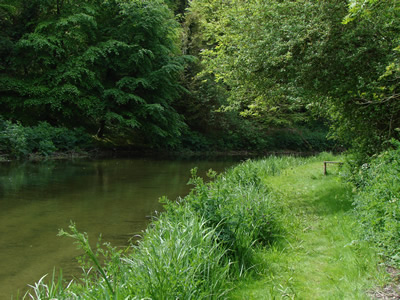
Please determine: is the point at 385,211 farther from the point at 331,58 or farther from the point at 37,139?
the point at 37,139

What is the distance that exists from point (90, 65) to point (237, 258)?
67.0ft

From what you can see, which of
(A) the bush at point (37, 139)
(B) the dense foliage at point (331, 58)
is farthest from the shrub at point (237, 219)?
(A) the bush at point (37, 139)

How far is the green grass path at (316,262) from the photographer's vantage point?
3294 mm

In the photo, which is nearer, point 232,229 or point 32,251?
point 232,229

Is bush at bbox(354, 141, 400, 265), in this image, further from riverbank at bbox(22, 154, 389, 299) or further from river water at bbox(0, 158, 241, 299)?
river water at bbox(0, 158, 241, 299)

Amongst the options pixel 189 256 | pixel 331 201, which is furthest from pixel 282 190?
pixel 189 256

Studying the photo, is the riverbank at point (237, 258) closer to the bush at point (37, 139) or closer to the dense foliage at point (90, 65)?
the bush at point (37, 139)

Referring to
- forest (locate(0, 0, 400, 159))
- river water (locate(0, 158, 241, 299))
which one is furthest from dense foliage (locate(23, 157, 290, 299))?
forest (locate(0, 0, 400, 159))

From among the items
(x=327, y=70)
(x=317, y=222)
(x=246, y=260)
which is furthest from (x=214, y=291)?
(x=327, y=70)

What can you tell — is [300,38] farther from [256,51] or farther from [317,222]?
[317,222]

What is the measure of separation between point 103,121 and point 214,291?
844 inches

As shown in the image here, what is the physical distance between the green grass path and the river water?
2.50 m

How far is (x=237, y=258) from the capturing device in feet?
13.0

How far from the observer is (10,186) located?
32.4 feet
